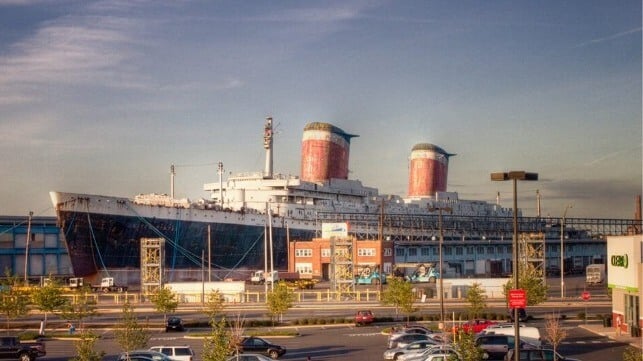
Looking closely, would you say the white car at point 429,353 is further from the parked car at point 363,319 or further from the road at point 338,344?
the parked car at point 363,319

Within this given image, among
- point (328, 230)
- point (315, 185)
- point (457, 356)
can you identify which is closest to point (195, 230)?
point (328, 230)

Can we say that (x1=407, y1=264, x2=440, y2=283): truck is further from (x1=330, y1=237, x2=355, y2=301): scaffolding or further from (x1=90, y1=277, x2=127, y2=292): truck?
(x1=90, y1=277, x2=127, y2=292): truck

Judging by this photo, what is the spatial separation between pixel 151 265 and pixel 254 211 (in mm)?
31324

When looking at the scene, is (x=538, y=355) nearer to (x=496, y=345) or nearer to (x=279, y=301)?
(x=496, y=345)

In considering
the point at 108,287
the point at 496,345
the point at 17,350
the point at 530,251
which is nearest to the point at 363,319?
the point at 496,345

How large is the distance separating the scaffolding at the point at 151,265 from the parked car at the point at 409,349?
33.1 m

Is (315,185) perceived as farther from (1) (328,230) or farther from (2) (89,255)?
(2) (89,255)

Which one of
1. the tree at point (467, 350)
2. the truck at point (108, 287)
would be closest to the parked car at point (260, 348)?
the tree at point (467, 350)

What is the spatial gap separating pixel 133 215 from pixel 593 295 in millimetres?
40122

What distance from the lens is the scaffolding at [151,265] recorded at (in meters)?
61.6

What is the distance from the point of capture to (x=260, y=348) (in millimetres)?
31047

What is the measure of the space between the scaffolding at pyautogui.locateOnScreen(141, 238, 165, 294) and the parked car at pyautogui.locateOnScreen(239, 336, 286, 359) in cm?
3000

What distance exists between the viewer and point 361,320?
42625 mm

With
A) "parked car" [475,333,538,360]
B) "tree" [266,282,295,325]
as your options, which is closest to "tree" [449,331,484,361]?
"parked car" [475,333,538,360]
